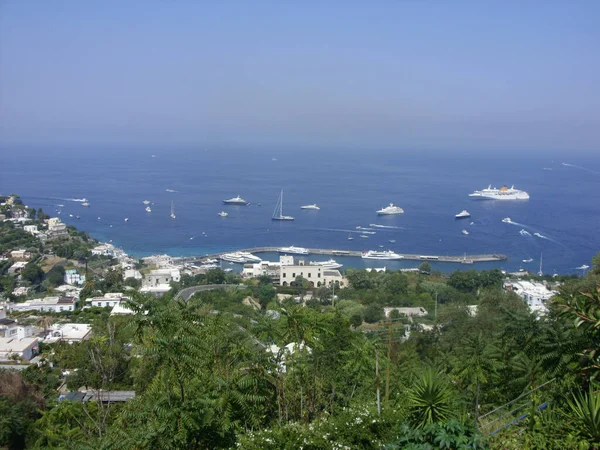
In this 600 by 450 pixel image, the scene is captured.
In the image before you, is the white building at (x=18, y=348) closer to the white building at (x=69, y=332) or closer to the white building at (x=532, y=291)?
the white building at (x=69, y=332)

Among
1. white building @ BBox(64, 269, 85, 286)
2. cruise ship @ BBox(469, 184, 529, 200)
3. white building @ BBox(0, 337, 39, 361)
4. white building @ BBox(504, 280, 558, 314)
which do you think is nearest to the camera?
white building @ BBox(0, 337, 39, 361)

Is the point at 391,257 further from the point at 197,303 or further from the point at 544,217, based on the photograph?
the point at 197,303

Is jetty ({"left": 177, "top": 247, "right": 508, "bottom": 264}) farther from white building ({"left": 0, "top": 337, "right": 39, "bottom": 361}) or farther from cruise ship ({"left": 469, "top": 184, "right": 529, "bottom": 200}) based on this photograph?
cruise ship ({"left": 469, "top": 184, "right": 529, "bottom": 200})

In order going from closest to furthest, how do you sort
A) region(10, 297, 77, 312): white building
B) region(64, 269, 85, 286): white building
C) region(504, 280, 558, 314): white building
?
region(504, 280, 558, 314): white building → region(10, 297, 77, 312): white building → region(64, 269, 85, 286): white building

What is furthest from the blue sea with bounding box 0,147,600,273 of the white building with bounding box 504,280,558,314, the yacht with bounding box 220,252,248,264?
the white building with bounding box 504,280,558,314

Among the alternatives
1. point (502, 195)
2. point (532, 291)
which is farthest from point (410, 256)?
point (502, 195)

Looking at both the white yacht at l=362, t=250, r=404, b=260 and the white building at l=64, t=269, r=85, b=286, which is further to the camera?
the white yacht at l=362, t=250, r=404, b=260
